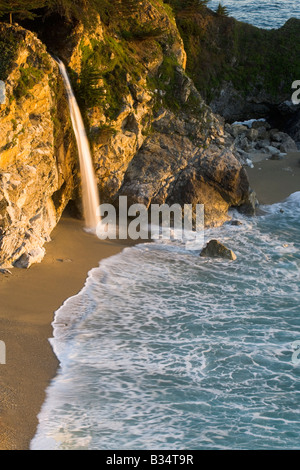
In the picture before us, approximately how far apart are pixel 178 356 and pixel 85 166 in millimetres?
6384

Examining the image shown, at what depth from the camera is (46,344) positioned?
8609 mm

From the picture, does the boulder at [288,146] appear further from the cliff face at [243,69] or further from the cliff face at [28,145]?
the cliff face at [28,145]

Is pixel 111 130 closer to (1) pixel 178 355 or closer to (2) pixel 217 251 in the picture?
(2) pixel 217 251

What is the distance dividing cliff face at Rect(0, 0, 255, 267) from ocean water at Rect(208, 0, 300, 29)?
1579 cm

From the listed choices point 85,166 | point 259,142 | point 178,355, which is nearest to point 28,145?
point 85,166

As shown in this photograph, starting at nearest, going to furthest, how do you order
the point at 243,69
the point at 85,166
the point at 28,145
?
the point at 28,145 → the point at 85,166 → the point at 243,69

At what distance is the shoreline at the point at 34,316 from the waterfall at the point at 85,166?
0.34 m

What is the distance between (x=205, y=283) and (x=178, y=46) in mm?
8558

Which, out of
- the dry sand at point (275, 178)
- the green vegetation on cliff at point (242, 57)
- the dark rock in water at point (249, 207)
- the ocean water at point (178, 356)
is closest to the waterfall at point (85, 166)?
the ocean water at point (178, 356)

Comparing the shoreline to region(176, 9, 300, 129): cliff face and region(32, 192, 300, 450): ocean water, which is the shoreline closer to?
region(32, 192, 300, 450): ocean water

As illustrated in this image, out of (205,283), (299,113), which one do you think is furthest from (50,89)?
(299,113)

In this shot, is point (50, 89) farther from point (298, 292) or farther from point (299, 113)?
point (299, 113)

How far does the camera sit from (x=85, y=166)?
13477 millimetres

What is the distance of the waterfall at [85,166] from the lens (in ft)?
42.2
